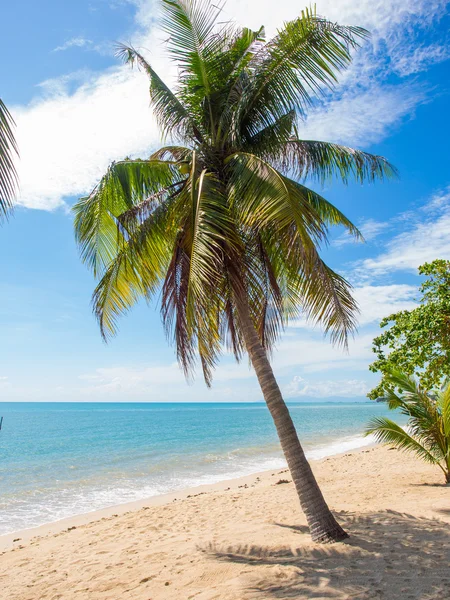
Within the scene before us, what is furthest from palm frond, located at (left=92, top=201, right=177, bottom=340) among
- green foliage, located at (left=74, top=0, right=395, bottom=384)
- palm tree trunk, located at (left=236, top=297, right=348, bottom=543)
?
palm tree trunk, located at (left=236, top=297, right=348, bottom=543)

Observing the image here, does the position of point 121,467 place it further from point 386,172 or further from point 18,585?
point 386,172

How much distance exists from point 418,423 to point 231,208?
19.8 feet

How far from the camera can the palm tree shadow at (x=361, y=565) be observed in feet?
12.5

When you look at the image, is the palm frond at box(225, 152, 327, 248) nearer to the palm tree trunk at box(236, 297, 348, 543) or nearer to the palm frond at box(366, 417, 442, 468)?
the palm tree trunk at box(236, 297, 348, 543)

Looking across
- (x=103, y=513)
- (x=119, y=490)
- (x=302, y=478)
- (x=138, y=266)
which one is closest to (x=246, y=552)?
(x=302, y=478)

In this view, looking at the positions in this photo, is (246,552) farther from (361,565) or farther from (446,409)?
(446,409)

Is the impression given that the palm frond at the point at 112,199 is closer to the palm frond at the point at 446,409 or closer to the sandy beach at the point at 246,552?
the sandy beach at the point at 246,552

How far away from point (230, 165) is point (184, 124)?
139 cm

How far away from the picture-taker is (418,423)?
8.62 meters

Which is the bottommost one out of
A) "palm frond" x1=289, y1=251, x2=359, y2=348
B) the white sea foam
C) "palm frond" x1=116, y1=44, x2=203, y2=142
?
the white sea foam

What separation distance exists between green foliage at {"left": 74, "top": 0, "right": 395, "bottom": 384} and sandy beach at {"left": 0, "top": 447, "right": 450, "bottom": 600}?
243 centimetres

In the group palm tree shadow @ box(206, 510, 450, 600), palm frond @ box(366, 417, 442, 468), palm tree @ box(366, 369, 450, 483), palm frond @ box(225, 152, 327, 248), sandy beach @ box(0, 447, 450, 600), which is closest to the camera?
palm tree shadow @ box(206, 510, 450, 600)

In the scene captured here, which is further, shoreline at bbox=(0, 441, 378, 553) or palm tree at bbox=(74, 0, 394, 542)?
shoreline at bbox=(0, 441, 378, 553)

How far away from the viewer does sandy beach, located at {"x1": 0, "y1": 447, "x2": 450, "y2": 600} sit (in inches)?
161
